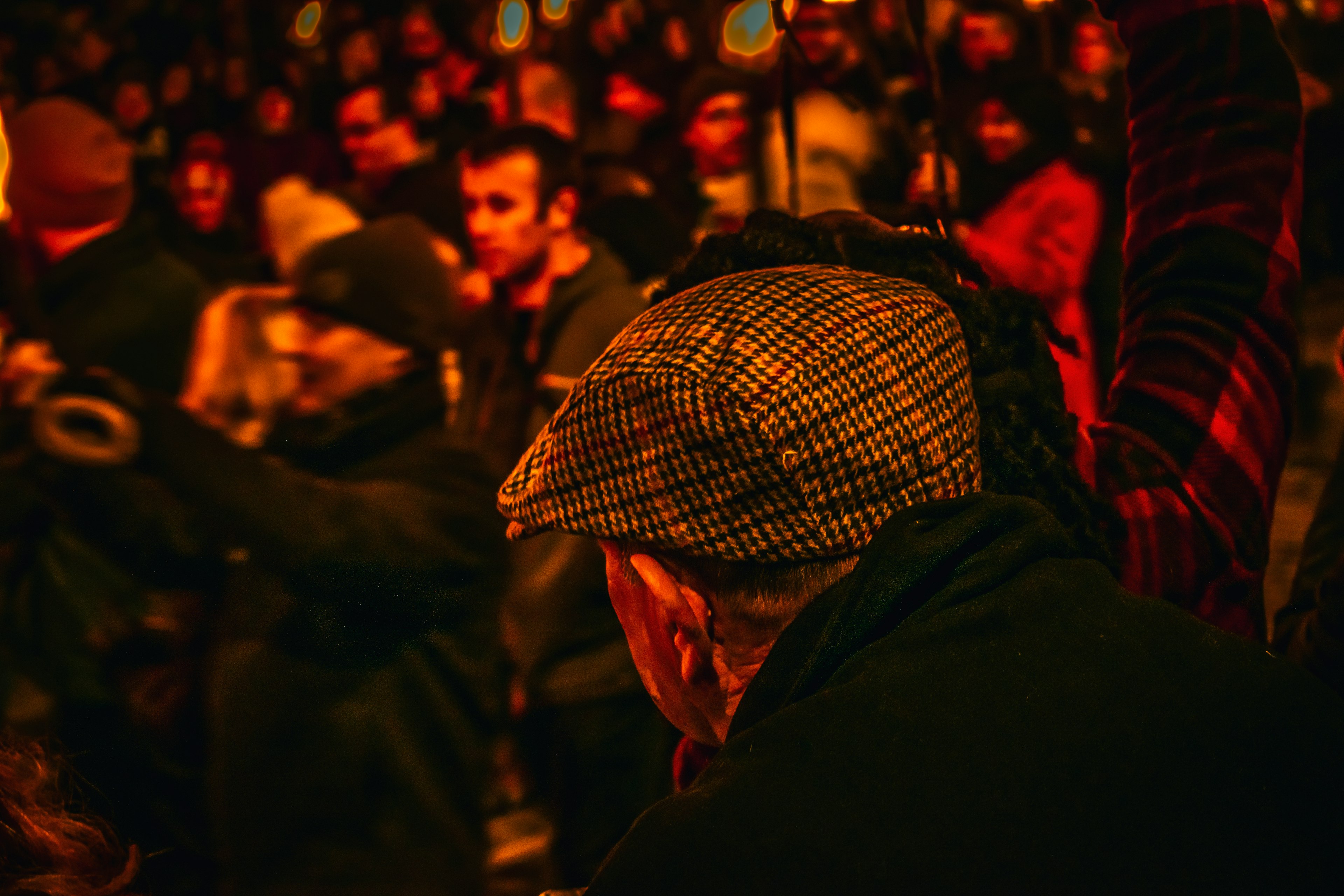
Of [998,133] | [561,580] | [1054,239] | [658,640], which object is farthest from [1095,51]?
[658,640]

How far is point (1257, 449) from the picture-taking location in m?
1.12

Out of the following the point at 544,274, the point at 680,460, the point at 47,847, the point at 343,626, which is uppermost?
the point at 680,460

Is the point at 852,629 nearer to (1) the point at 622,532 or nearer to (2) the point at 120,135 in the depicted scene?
(1) the point at 622,532

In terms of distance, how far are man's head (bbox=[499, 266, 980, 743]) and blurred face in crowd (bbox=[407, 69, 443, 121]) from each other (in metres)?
4.98

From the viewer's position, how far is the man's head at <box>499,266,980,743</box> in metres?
0.79

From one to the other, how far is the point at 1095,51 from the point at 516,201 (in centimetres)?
245

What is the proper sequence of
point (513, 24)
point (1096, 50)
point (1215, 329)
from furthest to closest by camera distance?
1. point (513, 24)
2. point (1096, 50)
3. point (1215, 329)

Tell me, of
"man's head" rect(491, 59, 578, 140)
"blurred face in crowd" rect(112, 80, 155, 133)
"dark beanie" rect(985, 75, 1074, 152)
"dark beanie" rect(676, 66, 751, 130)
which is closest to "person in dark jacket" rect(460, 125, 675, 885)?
"dark beanie" rect(676, 66, 751, 130)

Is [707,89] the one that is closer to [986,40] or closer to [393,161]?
[986,40]

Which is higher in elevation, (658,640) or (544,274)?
(658,640)

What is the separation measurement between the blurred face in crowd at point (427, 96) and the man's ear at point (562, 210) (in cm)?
227

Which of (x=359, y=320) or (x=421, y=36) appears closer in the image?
(x=359, y=320)

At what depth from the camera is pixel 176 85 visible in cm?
674

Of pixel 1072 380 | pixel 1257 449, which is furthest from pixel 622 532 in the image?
pixel 1072 380
